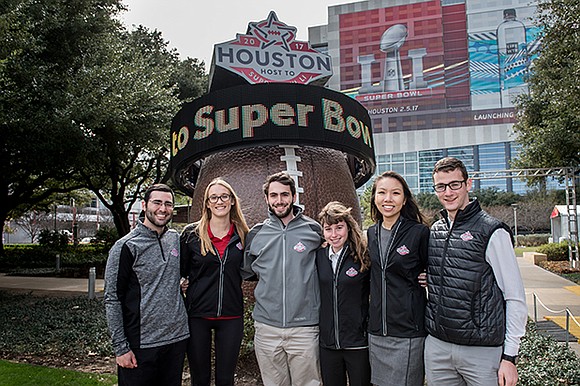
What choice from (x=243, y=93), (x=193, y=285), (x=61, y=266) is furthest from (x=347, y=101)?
(x=61, y=266)

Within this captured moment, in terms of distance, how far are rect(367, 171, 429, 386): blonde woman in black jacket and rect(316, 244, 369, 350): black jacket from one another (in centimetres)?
9

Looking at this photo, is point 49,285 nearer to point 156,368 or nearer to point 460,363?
point 156,368

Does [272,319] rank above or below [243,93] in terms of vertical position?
below

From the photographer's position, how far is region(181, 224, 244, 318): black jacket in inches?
140

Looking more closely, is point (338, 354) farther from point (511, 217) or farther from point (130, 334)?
point (511, 217)

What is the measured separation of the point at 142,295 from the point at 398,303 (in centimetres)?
176

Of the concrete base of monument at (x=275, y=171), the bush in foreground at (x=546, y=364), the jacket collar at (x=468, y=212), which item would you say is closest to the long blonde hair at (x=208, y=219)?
the jacket collar at (x=468, y=212)

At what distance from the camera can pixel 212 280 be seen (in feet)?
11.8

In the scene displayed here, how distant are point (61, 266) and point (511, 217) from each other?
162ft

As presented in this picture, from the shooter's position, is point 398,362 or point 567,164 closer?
point 398,362

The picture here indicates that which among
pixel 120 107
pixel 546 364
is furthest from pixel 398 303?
pixel 120 107

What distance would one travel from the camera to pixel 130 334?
3.38 metres

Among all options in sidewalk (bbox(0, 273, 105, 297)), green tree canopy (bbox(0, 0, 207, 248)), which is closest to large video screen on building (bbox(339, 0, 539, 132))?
sidewalk (bbox(0, 273, 105, 297))

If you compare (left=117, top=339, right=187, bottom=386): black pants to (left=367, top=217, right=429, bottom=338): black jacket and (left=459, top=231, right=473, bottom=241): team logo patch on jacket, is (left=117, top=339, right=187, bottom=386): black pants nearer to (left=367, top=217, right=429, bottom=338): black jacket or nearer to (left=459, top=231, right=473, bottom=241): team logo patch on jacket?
(left=367, top=217, right=429, bottom=338): black jacket
